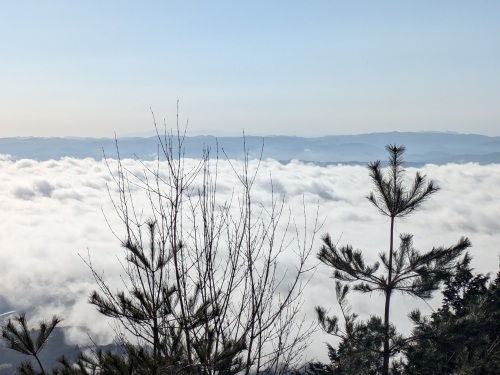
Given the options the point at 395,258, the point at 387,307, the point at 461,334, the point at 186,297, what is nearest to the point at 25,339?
the point at 186,297

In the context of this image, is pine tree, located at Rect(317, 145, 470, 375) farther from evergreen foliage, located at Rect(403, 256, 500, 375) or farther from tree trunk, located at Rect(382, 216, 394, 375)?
evergreen foliage, located at Rect(403, 256, 500, 375)

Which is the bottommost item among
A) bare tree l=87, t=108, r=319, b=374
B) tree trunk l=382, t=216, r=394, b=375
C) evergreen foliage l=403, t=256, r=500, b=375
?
evergreen foliage l=403, t=256, r=500, b=375

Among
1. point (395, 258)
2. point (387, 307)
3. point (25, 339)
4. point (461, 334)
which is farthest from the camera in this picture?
point (461, 334)

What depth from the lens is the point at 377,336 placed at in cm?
1199

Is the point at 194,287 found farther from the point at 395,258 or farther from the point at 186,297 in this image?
the point at 395,258

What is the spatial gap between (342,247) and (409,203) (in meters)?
1.76

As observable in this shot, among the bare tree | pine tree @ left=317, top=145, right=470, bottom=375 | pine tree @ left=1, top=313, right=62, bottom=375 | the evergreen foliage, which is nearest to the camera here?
the bare tree

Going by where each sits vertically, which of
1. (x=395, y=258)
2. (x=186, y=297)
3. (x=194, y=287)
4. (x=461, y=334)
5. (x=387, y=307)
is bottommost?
(x=461, y=334)

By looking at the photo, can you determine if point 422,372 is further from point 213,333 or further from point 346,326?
point 213,333

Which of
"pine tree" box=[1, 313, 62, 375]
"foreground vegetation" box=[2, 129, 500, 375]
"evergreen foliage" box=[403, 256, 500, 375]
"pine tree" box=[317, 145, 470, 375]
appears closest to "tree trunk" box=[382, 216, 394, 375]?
"pine tree" box=[317, 145, 470, 375]

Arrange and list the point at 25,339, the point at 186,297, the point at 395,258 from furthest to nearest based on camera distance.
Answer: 1. the point at 395,258
2. the point at 25,339
3. the point at 186,297

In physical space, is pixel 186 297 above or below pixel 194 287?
above

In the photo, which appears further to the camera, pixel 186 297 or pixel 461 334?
pixel 461 334

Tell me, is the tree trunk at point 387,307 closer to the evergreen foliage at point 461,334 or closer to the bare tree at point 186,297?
the evergreen foliage at point 461,334
